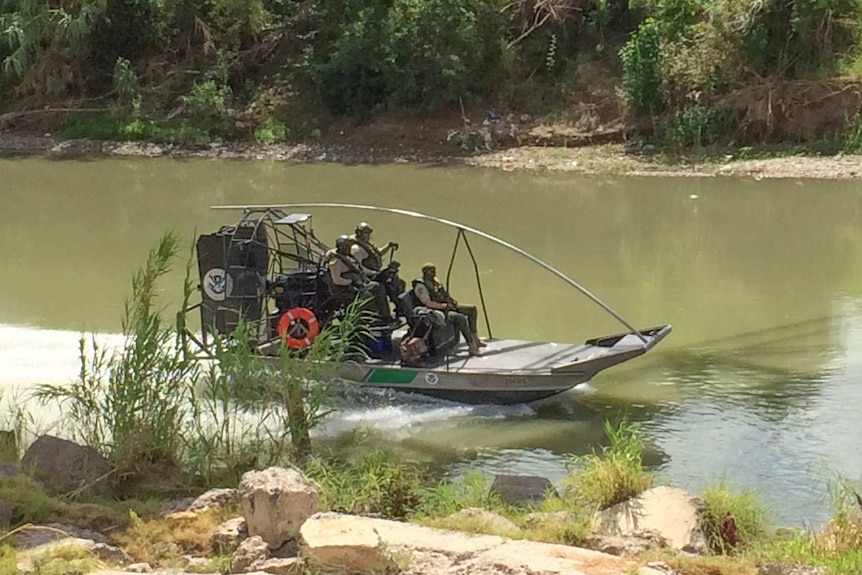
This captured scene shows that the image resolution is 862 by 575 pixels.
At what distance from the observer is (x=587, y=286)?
13984 mm

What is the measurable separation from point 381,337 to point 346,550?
489cm

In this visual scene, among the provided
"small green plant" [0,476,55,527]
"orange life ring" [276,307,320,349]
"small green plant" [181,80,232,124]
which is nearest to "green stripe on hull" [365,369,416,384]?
"orange life ring" [276,307,320,349]

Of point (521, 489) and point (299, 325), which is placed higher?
point (299, 325)

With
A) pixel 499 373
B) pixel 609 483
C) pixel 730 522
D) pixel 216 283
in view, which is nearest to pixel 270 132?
pixel 216 283

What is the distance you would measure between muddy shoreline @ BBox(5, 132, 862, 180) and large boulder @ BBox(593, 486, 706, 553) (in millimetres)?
15714

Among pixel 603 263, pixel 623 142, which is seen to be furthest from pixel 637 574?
pixel 623 142

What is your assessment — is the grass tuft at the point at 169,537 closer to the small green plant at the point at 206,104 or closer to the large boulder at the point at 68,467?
the large boulder at the point at 68,467

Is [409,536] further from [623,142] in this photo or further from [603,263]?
[623,142]

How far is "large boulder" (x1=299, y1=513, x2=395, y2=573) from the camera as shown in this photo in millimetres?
5234

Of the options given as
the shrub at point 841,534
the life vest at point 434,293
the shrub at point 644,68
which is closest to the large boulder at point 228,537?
the shrub at point 841,534

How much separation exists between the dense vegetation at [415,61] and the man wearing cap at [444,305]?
47.0ft

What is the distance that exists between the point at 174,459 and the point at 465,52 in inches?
782

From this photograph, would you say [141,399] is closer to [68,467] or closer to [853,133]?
[68,467]

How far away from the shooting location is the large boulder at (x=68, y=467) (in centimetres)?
676
